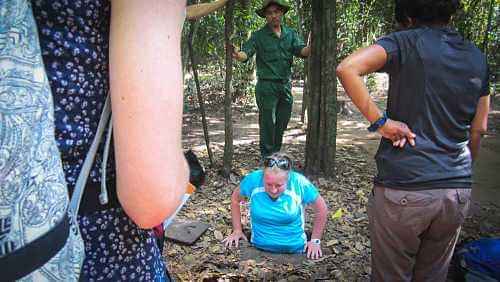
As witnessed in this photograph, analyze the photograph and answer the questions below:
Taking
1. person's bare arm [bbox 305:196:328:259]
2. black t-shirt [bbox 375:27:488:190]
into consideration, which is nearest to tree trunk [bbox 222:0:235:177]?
person's bare arm [bbox 305:196:328:259]

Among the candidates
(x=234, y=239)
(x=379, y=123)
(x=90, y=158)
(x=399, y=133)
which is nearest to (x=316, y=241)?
(x=234, y=239)

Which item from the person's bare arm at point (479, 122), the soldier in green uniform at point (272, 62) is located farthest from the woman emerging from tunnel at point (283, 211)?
the soldier in green uniform at point (272, 62)

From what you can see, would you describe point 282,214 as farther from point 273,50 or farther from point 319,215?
point 273,50

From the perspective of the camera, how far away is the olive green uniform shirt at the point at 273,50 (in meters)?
5.68

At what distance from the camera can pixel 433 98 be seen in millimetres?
1975

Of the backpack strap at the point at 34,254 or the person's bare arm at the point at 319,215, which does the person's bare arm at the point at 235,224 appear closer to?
the person's bare arm at the point at 319,215

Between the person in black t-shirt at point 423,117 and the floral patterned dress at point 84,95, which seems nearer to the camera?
the floral patterned dress at point 84,95

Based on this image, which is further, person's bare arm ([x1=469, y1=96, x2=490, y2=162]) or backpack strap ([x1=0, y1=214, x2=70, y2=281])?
person's bare arm ([x1=469, y1=96, x2=490, y2=162])

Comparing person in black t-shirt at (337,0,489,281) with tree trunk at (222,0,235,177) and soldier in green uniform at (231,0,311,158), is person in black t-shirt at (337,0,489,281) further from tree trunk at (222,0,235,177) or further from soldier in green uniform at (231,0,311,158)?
soldier in green uniform at (231,0,311,158)

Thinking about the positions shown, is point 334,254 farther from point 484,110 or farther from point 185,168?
point 185,168

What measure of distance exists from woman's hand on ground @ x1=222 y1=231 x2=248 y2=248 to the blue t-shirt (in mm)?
185

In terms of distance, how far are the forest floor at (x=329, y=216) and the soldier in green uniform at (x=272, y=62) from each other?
0.62 metres

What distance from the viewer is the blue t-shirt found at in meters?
3.67

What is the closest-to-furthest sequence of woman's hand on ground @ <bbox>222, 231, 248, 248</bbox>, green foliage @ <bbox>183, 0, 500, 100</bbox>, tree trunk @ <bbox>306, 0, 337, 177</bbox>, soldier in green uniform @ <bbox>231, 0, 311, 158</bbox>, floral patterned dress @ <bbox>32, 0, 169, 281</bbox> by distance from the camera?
floral patterned dress @ <bbox>32, 0, 169, 281</bbox> < woman's hand on ground @ <bbox>222, 231, 248, 248</bbox> < tree trunk @ <bbox>306, 0, 337, 177</bbox> < soldier in green uniform @ <bbox>231, 0, 311, 158</bbox> < green foliage @ <bbox>183, 0, 500, 100</bbox>
